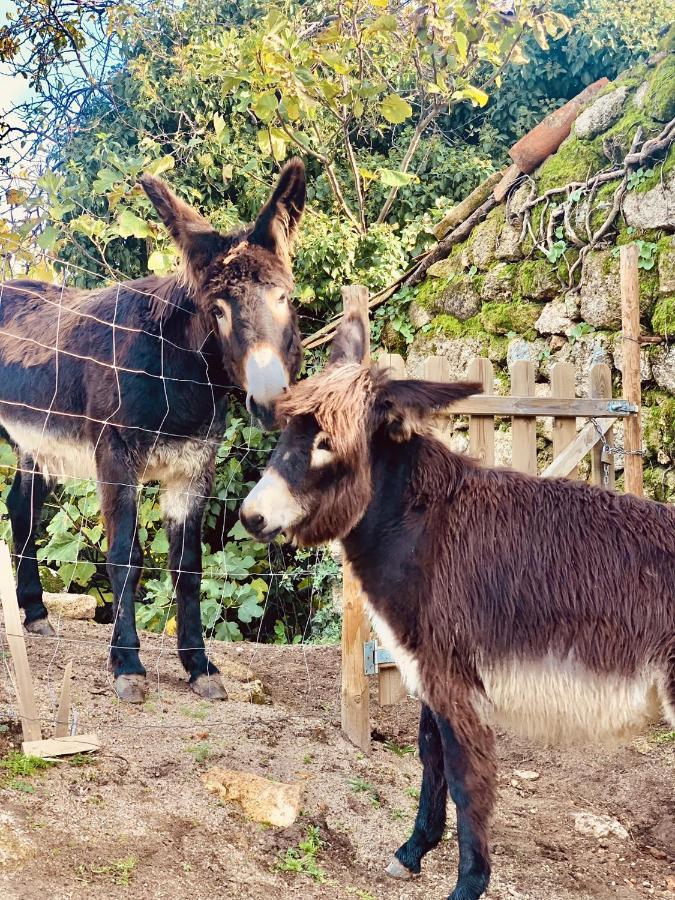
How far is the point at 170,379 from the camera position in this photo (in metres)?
4.13

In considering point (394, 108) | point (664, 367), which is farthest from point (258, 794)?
point (664, 367)

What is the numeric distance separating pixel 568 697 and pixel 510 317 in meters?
4.61

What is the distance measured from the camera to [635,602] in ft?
9.21

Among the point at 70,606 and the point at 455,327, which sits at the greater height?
the point at 455,327

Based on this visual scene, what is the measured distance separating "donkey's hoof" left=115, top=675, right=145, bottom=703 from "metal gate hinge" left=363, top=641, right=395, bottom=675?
138 cm

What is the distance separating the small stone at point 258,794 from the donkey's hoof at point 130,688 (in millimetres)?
666

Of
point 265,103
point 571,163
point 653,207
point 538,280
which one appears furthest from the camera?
point 571,163

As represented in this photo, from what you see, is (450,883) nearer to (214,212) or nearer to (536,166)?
(536,166)

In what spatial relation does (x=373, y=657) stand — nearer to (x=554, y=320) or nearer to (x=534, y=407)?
(x=534, y=407)

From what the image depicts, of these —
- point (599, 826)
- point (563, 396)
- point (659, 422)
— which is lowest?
point (599, 826)

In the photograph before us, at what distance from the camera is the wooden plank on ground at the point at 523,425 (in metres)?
4.86

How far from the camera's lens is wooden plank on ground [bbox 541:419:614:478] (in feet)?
16.3

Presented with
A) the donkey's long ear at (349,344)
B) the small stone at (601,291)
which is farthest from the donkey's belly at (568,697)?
the small stone at (601,291)

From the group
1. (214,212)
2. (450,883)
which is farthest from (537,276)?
(450,883)
